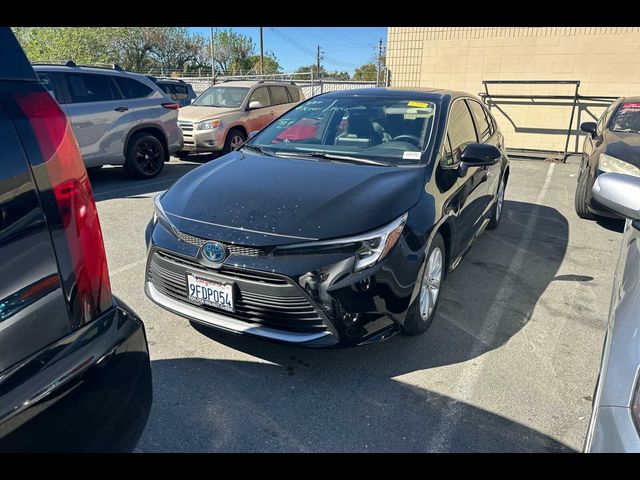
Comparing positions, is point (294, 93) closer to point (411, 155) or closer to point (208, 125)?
point (208, 125)

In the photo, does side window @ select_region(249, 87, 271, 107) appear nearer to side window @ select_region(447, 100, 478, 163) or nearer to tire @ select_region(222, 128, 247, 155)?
tire @ select_region(222, 128, 247, 155)

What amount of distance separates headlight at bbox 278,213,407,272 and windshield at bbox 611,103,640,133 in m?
5.30

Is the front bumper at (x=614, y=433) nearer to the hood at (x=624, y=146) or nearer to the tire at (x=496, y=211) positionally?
the tire at (x=496, y=211)

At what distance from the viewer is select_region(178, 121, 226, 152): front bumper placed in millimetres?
9250

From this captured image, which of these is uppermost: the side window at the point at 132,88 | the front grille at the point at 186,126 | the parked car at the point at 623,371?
the side window at the point at 132,88

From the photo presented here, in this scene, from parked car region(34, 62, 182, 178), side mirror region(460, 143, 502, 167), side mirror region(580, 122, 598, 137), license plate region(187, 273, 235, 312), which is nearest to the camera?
license plate region(187, 273, 235, 312)

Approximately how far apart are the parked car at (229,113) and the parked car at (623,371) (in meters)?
7.97

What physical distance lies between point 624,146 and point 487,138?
1.87 meters

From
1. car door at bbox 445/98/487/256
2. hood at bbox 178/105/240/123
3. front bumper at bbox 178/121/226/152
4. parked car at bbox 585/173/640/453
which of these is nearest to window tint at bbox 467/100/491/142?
car door at bbox 445/98/487/256

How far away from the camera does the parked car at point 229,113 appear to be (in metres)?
9.28

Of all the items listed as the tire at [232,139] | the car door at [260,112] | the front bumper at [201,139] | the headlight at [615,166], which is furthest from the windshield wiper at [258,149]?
the car door at [260,112]

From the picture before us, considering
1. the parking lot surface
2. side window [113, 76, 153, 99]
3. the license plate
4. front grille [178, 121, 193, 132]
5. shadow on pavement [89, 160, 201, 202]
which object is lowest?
shadow on pavement [89, 160, 201, 202]

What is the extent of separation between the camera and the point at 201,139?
9.27 meters

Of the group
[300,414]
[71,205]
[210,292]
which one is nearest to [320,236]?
[210,292]
